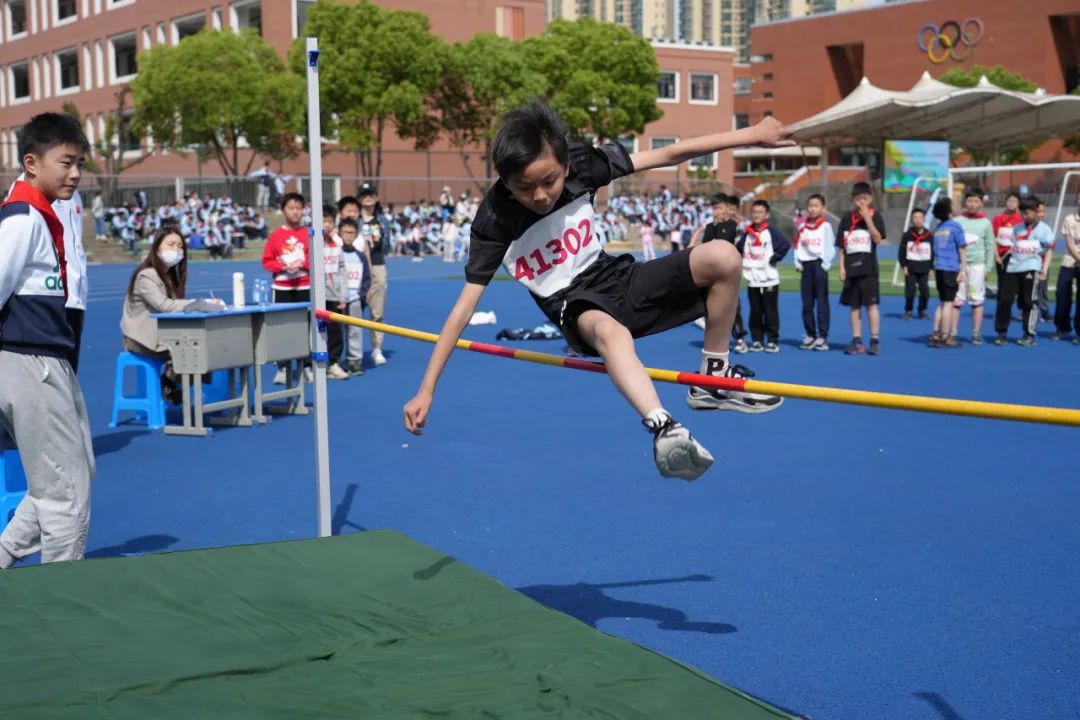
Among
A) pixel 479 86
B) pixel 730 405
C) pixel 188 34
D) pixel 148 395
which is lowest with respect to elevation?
pixel 148 395

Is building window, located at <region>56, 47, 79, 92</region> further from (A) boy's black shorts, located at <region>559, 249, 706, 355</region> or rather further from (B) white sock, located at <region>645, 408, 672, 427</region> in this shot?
(B) white sock, located at <region>645, 408, 672, 427</region>

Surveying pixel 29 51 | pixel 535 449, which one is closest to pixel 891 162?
pixel 535 449

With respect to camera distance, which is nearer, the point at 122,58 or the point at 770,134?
the point at 770,134

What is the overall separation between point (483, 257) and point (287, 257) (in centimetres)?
698

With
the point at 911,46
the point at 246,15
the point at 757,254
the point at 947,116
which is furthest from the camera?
the point at 911,46

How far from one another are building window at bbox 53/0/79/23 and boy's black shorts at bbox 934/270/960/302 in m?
57.2

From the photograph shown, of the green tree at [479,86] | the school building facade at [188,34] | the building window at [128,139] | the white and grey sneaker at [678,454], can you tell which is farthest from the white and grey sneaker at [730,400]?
the building window at [128,139]

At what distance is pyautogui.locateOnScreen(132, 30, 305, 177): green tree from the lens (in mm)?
40406

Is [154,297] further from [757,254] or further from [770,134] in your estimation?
[757,254]

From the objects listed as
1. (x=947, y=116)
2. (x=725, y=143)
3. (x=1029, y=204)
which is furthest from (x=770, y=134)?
(x=947, y=116)

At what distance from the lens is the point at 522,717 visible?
339cm

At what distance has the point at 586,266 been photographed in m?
4.28

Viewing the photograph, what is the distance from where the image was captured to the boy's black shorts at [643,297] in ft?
13.7

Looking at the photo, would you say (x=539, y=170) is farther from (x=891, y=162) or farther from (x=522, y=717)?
(x=891, y=162)
